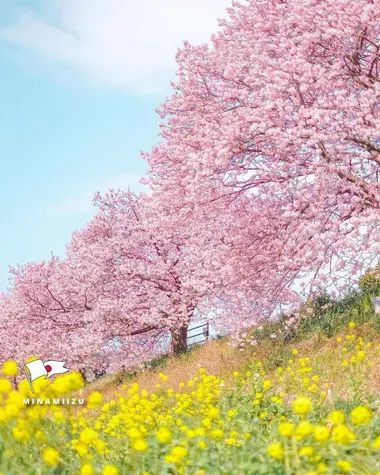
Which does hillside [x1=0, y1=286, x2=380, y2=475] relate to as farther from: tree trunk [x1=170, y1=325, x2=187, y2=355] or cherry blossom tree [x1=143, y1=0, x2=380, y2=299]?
tree trunk [x1=170, y1=325, x2=187, y2=355]

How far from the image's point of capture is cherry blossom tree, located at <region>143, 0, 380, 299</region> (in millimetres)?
9695

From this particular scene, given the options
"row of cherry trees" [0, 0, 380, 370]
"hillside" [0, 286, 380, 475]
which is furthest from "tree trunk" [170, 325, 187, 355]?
"hillside" [0, 286, 380, 475]

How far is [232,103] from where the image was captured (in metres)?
11.8

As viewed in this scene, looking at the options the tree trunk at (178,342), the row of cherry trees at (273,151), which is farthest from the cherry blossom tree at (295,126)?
the tree trunk at (178,342)

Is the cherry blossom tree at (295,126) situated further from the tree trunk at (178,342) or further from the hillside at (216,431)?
the tree trunk at (178,342)

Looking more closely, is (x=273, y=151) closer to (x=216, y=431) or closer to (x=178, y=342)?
(x=216, y=431)

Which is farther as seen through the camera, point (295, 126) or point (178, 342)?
point (178, 342)

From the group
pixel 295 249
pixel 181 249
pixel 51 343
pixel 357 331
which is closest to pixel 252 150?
pixel 295 249

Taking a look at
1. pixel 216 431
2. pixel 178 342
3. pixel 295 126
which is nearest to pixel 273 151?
pixel 295 126

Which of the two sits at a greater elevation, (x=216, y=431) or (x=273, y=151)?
(x=273, y=151)

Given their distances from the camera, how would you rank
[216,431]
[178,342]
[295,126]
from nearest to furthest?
[216,431] → [295,126] → [178,342]

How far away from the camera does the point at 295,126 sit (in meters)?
10.2

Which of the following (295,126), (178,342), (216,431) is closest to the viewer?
(216,431)

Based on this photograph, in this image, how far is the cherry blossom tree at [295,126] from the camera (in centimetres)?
970
